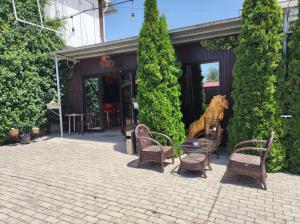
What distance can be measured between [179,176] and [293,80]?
2.68 meters

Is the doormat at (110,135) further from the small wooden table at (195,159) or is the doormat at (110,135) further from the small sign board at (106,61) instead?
the small wooden table at (195,159)

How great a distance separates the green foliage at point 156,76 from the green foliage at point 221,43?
128cm

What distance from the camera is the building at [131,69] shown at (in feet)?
17.8

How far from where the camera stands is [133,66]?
7.80 meters

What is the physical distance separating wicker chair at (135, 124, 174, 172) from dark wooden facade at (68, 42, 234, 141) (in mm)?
2143

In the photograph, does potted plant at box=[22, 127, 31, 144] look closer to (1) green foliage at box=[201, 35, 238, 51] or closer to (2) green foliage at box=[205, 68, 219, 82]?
(2) green foliage at box=[205, 68, 219, 82]

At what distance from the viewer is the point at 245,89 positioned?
4363 millimetres

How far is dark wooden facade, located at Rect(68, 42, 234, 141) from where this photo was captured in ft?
19.7

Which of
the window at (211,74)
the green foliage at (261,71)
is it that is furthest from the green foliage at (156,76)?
the green foliage at (261,71)

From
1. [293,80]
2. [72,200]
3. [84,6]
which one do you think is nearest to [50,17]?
[84,6]

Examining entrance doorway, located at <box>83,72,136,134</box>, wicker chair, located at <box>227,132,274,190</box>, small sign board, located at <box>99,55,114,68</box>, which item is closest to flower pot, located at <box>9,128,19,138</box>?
entrance doorway, located at <box>83,72,136,134</box>

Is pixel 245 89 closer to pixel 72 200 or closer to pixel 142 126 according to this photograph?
pixel 142 126

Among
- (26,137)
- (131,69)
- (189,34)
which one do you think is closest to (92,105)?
(131,69)

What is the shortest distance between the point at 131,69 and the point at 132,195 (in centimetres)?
517
